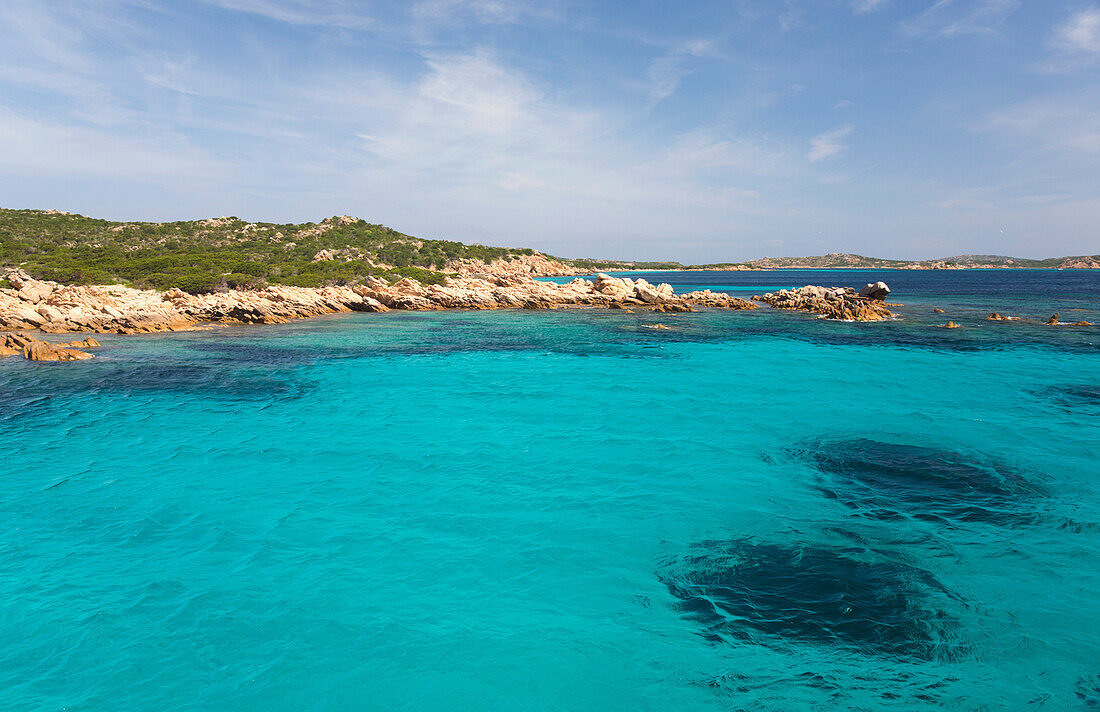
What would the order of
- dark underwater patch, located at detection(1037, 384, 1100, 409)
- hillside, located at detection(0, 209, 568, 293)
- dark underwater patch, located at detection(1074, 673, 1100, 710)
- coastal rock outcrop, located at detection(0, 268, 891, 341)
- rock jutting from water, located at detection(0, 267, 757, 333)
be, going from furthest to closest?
1. hillside, located at detection(0, 209, 568, 293)
2. coastal rock outcrop, located at detection(0, 268, 891, 341)
3. rock jutting from water, located at detection(0, 267, 757, 333)
4. dark underwater patch, located at detection(1037, 384, 1100, 409)
5. dark underwater patch, located at detection(1074, 673, 1100, 710)

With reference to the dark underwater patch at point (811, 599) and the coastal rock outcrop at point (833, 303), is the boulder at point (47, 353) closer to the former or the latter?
the dark underwater patch at point (811, 599)

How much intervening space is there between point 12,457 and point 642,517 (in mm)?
15944

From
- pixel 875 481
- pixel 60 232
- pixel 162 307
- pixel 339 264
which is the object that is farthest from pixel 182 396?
pixel 60 232

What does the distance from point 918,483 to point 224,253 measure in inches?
3329

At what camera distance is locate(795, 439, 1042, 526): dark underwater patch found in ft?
36.0

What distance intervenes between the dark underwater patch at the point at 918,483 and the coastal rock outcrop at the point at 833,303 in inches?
1536

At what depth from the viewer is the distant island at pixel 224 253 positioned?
59.2 m

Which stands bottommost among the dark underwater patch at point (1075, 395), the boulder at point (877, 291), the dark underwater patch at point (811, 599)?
the dark underwater patch at point (811, 599)

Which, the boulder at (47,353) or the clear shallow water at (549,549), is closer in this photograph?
the clear shallow water at (549,549)

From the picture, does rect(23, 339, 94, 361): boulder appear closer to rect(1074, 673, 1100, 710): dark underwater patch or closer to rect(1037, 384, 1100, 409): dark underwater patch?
rect(1074, 673, 1100, 710): dark underwater patch

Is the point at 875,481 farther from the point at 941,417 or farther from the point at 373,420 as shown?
the point at 373,420

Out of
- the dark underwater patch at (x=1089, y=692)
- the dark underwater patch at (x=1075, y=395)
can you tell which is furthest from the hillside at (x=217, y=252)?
the dark underwater patch at (x=1089, y=692)

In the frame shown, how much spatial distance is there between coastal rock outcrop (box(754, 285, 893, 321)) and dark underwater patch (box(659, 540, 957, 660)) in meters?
45.9

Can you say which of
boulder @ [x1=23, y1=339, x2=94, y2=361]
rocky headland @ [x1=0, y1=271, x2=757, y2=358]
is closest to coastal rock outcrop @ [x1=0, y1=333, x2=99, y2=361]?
boulder @ [x1=23, y1=339, x2=94, y2=361]
